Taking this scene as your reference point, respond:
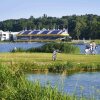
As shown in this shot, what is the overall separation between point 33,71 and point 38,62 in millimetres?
2753

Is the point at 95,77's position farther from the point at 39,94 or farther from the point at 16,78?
the point at 39,94

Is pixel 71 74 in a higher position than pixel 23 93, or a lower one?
lower

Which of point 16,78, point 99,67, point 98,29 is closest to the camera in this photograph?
point 16,78

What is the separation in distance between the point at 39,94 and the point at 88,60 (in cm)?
2729

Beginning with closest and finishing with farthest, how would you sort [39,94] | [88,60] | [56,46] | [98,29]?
1. [39,94]
2. [88,60]
3. [56,46]
4. [98,29]

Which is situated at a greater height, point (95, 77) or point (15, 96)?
point (15, 96)

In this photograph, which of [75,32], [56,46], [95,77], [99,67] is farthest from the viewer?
[75,32]

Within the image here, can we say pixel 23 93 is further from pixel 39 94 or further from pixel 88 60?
pixel 88 60

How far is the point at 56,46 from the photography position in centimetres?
5372

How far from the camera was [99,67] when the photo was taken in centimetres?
3666

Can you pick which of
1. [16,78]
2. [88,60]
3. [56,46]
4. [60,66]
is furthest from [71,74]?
[56,46]

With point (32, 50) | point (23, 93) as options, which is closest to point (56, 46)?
point (32, 50)

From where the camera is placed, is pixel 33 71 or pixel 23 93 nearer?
pixel 23 93

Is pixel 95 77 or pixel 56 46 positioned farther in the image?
pixel 56 46
